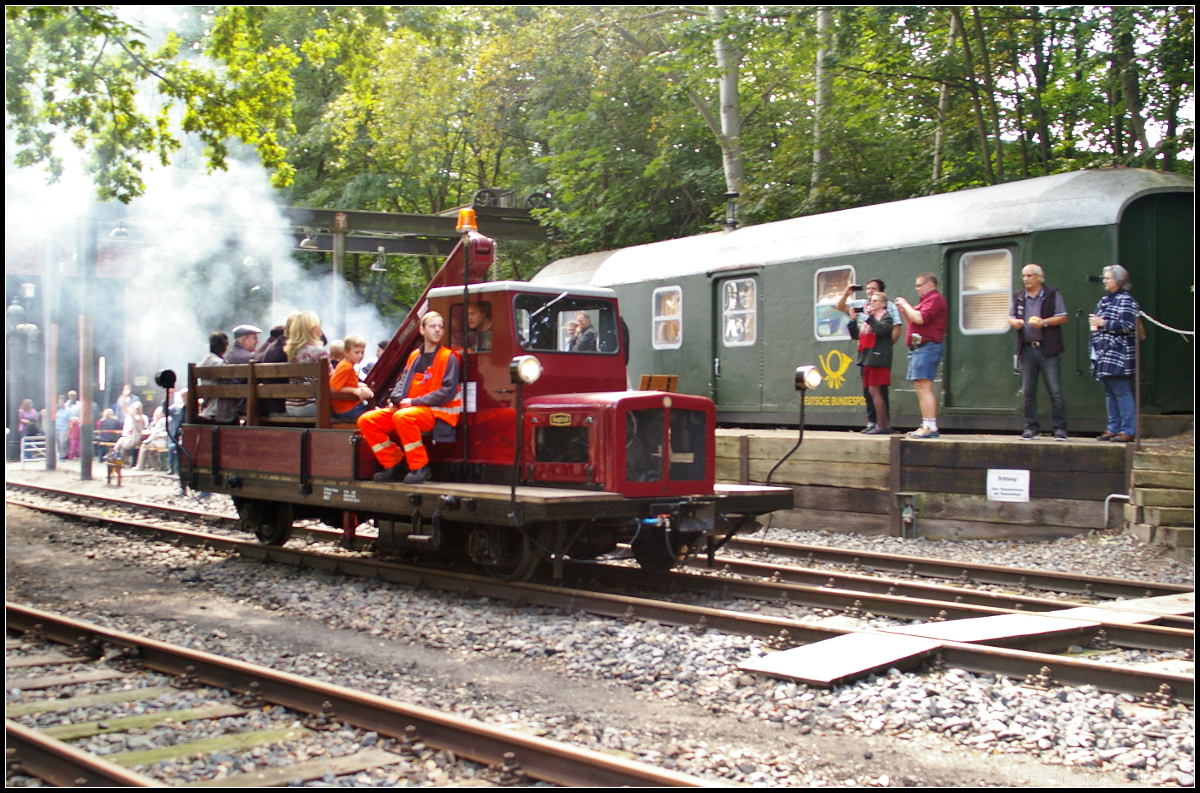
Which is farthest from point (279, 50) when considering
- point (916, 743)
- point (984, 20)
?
point (916, 743)

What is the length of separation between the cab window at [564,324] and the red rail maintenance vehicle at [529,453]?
1 cm

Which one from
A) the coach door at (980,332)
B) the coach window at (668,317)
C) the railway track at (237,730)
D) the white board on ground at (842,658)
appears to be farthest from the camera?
the coach window at (668,317)

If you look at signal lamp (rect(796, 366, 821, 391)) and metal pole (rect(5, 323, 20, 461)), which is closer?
signal lamp (rect(796, 366, 821, 391))

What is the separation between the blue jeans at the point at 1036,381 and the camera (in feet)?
34.4

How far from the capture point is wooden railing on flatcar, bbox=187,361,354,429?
896 centimetres

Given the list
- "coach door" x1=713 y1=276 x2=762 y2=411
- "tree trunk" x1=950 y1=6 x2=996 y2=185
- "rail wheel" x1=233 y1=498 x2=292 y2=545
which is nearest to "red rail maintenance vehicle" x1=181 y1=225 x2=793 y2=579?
"rail wheel" x1=233 y1=498 x2=292 y2=545

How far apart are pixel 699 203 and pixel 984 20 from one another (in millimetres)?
6203

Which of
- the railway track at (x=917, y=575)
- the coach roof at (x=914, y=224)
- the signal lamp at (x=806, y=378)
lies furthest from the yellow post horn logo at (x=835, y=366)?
the signal lamp at (x=806, y=378)

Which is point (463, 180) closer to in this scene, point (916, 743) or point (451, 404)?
point (451, 404)

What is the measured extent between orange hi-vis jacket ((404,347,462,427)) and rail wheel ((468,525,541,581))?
938mm

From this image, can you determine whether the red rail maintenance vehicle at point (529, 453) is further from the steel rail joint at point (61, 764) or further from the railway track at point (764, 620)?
the steel rail joint at point (61, 764)

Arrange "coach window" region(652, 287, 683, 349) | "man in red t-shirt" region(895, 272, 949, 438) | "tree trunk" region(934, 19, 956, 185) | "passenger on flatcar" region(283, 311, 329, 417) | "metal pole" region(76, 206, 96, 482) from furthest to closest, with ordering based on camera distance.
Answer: "metal pole" region(76, 206, 96, 482), "tree trunk" region(934, 19, 956, 185), "coach window" region(652, 287, 683, 349), "man in red t-shirt" region(895, 272, 949, 438), "passenger on flatcar" region(283, 311, 329, 417)

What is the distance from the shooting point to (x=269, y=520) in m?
10.5

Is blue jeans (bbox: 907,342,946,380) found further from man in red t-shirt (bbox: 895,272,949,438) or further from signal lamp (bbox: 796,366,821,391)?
signal lamp (bbox: 796,366,821,391)
